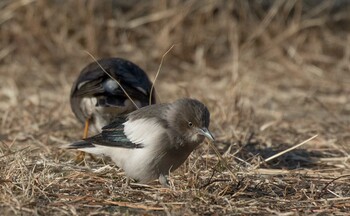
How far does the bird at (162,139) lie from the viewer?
5375 millimetres

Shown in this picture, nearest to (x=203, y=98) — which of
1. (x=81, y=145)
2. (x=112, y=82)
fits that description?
(x=112, y=82)

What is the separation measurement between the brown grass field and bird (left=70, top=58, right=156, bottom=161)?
47 centimetres

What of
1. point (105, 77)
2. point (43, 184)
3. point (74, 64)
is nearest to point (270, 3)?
point (74, 64)

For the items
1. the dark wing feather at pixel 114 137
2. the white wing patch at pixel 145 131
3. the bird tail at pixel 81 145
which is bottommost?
the bird tail at pixel 81 145

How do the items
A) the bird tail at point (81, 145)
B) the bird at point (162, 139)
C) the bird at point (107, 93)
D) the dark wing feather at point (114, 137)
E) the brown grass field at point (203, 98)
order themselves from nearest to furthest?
the brown grass field at point (203, 98) → the bird at point (162, 139) → the dark wing feather at point (114, 137) → the bird tail at point (81, 145) → the bird at point (107, 93)

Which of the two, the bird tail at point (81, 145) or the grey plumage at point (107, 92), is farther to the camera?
the grey plumage at point (107, 92)

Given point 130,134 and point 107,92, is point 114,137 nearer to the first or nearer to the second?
point 130,134

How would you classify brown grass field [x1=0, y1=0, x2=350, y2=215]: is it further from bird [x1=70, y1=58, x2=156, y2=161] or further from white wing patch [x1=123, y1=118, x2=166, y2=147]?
bird [x1=70, y1=58, x2=156, y2=161]

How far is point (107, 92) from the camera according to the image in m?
6.75

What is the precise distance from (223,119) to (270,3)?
3820 millimetres

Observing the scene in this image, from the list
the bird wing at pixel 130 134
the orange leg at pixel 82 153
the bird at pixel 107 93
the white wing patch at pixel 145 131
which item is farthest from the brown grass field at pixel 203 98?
the bird at pixel 107 93

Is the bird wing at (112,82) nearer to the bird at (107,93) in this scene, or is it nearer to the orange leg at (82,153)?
the bird at (107,93)

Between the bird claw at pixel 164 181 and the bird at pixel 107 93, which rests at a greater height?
the bird at pixel 107 93

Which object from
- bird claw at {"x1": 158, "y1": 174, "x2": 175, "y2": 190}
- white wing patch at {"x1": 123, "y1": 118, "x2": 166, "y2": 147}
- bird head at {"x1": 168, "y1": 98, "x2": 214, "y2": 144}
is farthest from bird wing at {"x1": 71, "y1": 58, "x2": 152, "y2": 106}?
bird claw at {"x1": 158, "y1": 174, "x2": 175, "y2": 190}
